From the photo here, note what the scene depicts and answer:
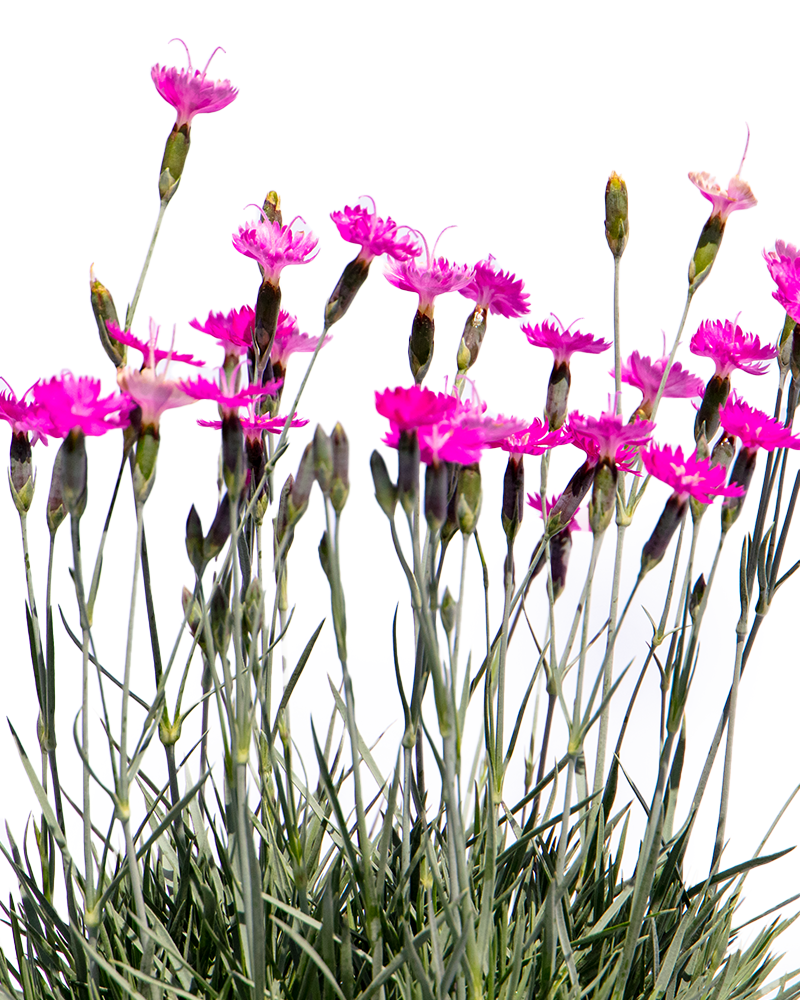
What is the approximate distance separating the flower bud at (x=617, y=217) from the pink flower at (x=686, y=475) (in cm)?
30

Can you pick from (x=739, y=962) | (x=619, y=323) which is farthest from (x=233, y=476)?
(x=739, y=962)

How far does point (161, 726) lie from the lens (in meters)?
0.89

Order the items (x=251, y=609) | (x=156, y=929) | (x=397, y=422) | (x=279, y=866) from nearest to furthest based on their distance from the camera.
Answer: (x=397, y=422)
(x=251, y=609)
(x=156, y=929)
(x=279, y=866)

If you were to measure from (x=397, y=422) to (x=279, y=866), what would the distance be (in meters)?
0.59

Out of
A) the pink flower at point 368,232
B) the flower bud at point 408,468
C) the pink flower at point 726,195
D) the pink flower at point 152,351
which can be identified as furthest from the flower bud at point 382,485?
the pink flower at point 726,195

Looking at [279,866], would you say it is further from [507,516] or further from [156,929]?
[507,516]

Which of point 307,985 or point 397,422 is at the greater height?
point 397,422

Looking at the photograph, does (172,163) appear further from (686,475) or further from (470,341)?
(686,475)

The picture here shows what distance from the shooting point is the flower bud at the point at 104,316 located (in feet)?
3.08

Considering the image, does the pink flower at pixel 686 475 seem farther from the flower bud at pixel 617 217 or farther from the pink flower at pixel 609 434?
the flower bud at pixel 617 217

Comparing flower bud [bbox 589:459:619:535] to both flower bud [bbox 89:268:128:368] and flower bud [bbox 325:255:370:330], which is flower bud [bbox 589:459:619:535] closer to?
flower bud [bbox 325:255:370:330]

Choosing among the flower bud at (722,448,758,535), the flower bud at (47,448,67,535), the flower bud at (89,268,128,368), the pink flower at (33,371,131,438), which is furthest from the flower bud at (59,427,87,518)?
the flower bud at (722,448,758,535)

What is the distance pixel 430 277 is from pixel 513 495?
22 centimetres

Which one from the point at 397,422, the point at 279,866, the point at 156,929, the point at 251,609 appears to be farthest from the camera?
the point at 279,866
